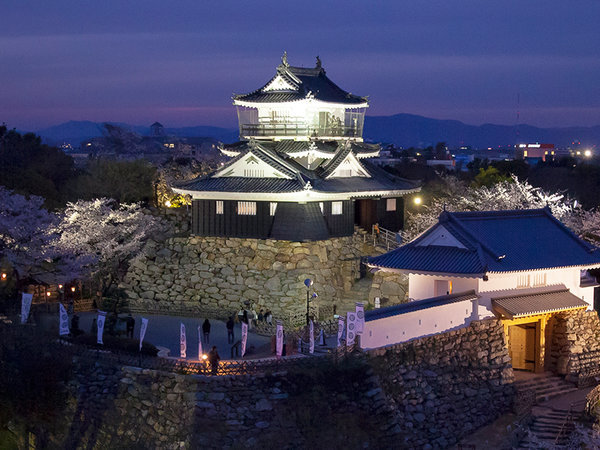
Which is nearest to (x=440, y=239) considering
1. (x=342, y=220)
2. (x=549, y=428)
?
(x=549, y=428)

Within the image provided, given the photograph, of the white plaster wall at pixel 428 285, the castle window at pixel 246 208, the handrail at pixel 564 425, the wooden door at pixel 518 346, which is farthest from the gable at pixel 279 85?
the handrail at pixel 564 425

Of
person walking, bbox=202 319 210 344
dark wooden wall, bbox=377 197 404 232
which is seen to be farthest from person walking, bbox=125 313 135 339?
dark wooden wall, bbox=377 197 404 232

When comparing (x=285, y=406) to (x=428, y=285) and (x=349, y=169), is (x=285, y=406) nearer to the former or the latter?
(x=428, y=285)

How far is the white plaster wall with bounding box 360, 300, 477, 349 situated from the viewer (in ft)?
91.9

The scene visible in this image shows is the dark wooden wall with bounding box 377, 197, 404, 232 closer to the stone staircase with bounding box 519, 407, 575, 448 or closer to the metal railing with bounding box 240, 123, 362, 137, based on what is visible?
the metal railing with bounding box 240, 123, 362, 137

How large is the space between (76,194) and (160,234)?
1172 centimetres

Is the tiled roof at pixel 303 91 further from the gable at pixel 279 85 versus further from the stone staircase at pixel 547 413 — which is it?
the stone staircase at pixel 547 413

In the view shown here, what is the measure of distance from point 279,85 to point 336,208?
787cm

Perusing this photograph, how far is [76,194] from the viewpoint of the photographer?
169 ft

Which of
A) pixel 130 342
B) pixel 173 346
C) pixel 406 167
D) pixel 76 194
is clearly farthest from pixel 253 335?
pixel 406 167

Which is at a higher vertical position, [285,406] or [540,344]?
[540,344]

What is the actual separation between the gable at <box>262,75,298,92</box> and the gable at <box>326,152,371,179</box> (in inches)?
186

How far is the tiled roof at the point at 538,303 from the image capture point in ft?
104

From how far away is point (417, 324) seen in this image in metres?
29.5
